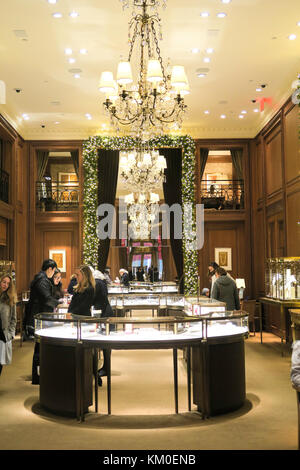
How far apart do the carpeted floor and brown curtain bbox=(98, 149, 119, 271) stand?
21.5ft

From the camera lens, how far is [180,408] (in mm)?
5852

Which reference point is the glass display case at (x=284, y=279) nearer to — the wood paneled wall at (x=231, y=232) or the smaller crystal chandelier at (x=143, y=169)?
the smaller crystal chandelier at (x=143, y=169)

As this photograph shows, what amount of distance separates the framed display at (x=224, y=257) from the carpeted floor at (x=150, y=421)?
6.84 m

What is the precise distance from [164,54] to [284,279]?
4619 millimetres

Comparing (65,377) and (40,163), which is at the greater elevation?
(40,163)

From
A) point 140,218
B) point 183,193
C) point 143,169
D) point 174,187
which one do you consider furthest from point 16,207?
point 140,218

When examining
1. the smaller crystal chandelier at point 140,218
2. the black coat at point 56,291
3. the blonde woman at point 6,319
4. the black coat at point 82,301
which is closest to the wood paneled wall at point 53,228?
the smaller crystal chandelier at point 140,218

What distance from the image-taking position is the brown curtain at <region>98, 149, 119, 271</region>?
1427cm

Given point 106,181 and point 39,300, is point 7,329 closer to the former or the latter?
point 39,300

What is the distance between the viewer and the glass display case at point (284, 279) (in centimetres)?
949

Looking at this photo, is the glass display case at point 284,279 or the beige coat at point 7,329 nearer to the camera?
the beige coat at point 7,329

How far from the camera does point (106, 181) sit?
47.3ft

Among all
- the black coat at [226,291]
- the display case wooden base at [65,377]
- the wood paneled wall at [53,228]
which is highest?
the wood paneled wall at [53,228]
